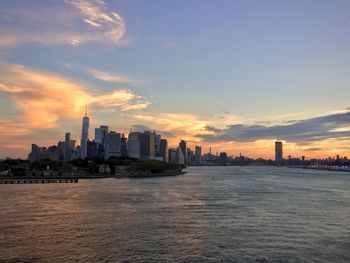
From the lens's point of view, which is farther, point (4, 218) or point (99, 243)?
point (4, 218)

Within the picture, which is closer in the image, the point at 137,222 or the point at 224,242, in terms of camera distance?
the point at 224,242

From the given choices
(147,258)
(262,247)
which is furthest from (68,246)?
(262,247)

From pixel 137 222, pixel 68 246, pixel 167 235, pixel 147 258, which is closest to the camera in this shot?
pixel 147 258

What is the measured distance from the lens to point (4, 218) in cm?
5069

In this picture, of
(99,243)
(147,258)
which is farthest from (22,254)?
(147,258)

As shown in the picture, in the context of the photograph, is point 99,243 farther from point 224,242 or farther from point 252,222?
point 252,222

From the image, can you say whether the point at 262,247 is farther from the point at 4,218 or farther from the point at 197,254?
the point at 4,218

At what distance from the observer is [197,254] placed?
3306 centimetres

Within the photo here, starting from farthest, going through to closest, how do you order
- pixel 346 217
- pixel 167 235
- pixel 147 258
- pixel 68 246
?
pixel 346 217 → pixel 167 235 → pixel 68 246 → pixel 147 258

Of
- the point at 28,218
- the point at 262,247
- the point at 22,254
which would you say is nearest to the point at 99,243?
the point at 22,254

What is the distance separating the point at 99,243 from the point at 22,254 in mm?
6779

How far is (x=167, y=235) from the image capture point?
132ft

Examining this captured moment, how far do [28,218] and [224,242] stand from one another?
2637 centimetres

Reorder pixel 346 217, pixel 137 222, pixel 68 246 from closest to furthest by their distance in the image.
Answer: pixel 68 246
pixel 137 222
pixel 346 217
